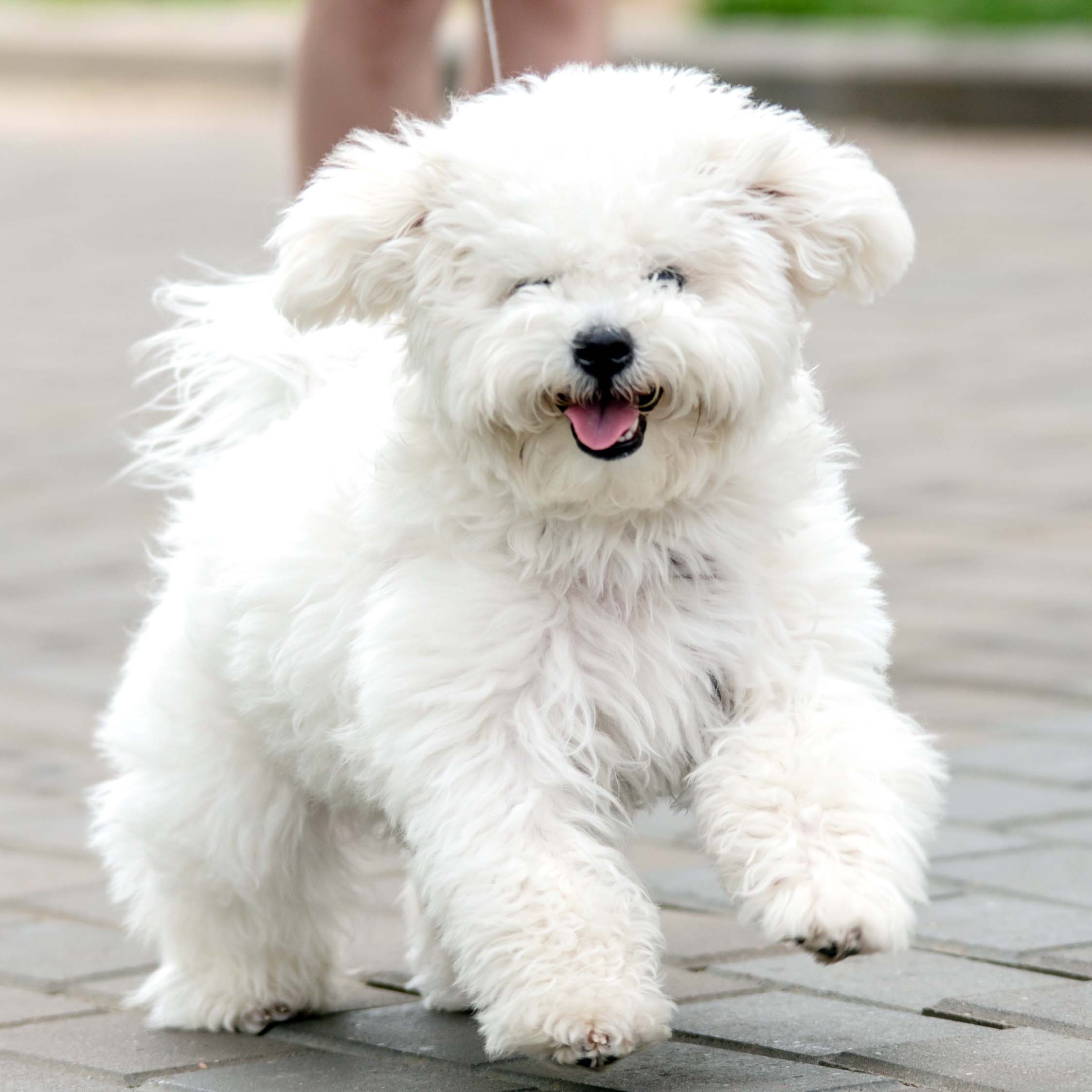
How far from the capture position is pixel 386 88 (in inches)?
176

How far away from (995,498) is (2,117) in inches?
527

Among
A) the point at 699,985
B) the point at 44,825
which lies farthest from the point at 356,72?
the point at 699,985

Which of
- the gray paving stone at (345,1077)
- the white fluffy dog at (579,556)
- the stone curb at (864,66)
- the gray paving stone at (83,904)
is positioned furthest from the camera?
the stone curb at (864,66)

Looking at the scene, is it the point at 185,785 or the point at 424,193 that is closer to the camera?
the point at 424,193

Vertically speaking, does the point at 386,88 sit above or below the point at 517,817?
above

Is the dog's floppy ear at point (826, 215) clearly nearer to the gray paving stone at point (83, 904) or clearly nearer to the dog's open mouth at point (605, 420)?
the dog's open mouth at point (605, 420)

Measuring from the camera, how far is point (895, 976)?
3275 mm

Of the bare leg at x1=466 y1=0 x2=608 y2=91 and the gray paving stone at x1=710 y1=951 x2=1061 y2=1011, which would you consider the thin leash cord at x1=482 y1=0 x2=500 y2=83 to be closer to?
the bare leg at x1=466 y1=0 x2=608 y2=91

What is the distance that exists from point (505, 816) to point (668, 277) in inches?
26.8

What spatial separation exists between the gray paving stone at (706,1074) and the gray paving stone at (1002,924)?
0.50 m

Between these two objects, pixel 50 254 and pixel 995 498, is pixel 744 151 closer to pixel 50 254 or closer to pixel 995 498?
pixel 995 498

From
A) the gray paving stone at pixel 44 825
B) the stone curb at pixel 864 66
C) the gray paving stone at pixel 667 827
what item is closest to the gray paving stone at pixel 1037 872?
the gray paving stone at pixel 667 827

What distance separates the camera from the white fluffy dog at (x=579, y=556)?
264 centimetres

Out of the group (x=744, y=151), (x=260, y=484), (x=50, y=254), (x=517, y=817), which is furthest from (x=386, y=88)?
(x=50, y=254)
